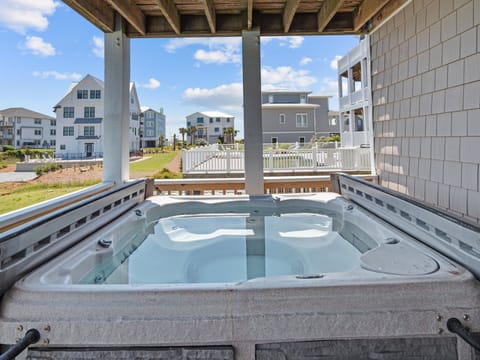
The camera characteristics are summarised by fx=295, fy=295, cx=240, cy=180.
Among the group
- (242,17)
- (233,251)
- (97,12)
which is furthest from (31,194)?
(242,17)

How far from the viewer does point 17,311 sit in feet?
3.60

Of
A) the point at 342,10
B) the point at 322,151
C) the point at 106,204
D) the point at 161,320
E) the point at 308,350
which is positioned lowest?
the point at 308,350

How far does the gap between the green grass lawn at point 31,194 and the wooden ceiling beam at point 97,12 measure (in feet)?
5.98

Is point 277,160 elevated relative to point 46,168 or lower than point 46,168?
elevated

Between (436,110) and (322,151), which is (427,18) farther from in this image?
(322,151)

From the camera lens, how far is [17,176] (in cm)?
296

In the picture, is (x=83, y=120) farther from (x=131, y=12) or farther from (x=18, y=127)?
(x=131, y=12)

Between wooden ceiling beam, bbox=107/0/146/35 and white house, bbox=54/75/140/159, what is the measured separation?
39.3 inches

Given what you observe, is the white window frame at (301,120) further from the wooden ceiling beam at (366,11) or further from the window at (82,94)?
the wooden ceiling beam at (366,11)

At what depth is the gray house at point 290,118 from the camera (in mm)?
17531

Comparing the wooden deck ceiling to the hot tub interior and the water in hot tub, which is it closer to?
the hot tub interior

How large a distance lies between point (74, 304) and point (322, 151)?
22.5ft

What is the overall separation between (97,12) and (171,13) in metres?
0.80

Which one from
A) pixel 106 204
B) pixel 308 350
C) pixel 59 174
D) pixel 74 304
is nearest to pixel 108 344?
pixel 74 304
